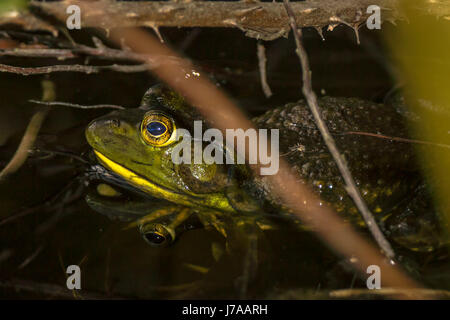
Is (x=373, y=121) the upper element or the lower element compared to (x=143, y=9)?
lower

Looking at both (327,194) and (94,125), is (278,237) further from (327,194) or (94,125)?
(94,125)

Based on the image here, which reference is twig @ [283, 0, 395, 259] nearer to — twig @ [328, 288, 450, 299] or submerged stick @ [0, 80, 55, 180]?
twig @ [328, 288, 450, 299]

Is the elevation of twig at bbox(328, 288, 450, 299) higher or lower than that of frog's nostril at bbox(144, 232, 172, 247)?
lower

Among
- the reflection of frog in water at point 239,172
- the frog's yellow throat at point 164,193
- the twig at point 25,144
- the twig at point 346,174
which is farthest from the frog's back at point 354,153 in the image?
the twig at point 25,144

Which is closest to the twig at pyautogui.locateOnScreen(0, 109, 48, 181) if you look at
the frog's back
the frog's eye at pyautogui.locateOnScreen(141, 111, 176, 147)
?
the frog's eye at pyautogui.locateOnScreen(141, 111, 176, 147)

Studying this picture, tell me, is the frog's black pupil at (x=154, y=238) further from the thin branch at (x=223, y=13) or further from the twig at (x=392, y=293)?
the thin branch at (x=223, y=13)

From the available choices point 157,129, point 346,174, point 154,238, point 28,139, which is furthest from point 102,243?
point 346,174

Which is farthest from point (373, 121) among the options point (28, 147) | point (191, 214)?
point (28, 147)
